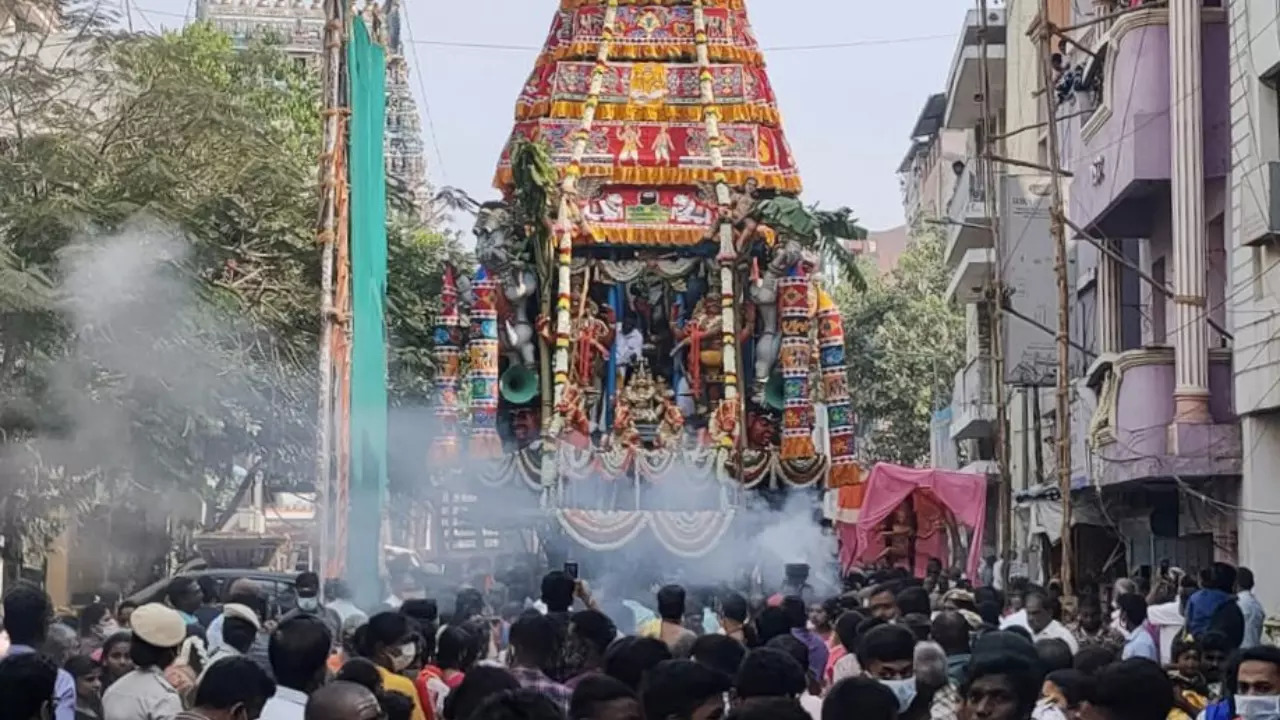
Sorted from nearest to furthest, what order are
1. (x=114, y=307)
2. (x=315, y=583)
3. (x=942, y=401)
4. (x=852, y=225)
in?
(x=315, y=583), (x=114, y=307), (x=852, y=225), (x=942, y=401)

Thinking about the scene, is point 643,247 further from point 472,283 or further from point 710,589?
point 710,589

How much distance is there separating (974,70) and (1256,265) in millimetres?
16591

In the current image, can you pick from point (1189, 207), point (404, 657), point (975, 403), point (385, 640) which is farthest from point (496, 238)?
point (385, 640)

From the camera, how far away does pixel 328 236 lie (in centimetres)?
1680

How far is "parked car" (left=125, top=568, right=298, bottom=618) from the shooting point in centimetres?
1659

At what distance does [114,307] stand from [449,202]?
568 cm

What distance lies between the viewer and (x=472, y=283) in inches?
1013

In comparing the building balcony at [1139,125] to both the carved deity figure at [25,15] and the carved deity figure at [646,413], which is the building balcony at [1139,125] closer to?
the carved deity figure at [646,413]

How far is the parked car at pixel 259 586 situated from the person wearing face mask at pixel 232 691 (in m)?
8.86

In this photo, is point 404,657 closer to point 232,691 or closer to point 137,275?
point 232,691

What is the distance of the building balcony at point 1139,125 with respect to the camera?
65.4 ft

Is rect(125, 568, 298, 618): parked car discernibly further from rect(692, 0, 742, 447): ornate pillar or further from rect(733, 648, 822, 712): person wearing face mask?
rect(733, 648, 822, 712): person wearing face mask

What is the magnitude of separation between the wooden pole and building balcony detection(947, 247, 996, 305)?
698 inches

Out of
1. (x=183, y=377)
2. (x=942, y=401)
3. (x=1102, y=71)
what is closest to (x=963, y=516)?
(x=1102, y=71)
